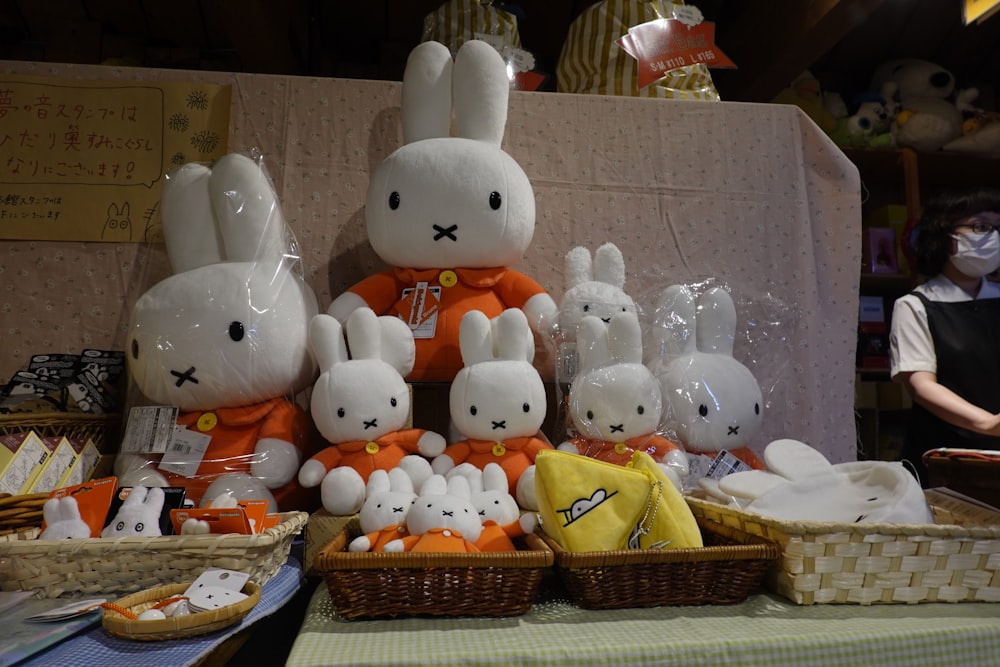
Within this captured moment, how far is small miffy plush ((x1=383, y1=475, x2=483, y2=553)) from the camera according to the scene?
895mm

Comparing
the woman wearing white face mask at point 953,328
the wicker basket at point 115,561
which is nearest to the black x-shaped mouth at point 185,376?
Result: the wicker basket at point 115,561

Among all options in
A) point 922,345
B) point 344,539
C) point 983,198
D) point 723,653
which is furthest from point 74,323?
point 983,198

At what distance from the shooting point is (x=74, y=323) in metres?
1.52

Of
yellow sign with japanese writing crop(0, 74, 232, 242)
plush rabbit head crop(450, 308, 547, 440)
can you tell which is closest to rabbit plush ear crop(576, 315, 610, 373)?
plush rabbit head crop(450, 308, 547, 440)

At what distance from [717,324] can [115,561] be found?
109 centimetres

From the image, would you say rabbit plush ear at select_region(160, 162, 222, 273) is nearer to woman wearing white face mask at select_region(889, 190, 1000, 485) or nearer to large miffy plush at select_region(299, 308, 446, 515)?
large miffy plush at select_region(299, 308, 446, 515)

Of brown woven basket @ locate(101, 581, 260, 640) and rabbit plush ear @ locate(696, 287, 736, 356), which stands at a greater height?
rabbit plush ear @ locate(696, 287, 736, 356)

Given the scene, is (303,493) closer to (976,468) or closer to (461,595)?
(461,595)

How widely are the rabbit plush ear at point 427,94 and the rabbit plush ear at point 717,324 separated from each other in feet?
2.08

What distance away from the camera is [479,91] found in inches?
57.0

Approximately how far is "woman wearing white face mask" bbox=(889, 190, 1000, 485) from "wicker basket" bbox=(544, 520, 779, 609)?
39.2 inches

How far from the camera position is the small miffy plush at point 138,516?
1010 millimetres

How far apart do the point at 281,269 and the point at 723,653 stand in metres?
0.97

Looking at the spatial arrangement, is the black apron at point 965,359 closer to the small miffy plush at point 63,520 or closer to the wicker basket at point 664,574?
the wicker basket at point 664,574
